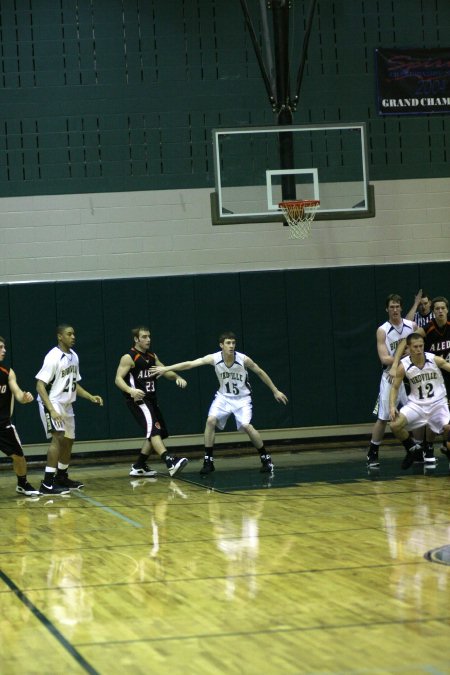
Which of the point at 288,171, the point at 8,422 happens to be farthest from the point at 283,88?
the point at 8,422

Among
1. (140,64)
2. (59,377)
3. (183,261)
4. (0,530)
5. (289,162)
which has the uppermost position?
(140,64)

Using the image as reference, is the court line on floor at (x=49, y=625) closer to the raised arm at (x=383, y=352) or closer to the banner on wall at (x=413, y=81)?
the raised arm at (x=383, y=352)

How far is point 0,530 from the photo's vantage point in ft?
32.2

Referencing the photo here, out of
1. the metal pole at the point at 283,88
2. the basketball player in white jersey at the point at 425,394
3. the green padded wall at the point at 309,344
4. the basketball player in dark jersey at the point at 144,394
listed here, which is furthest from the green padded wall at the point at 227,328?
the basketball player in white jersey at the point at 425,394

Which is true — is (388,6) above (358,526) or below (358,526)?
above

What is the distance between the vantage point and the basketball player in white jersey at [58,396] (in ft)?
40.3

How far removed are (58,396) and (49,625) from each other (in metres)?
6.62

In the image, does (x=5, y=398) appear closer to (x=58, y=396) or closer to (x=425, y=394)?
(x=58, y=396)

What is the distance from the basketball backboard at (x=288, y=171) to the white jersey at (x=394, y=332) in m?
1.98

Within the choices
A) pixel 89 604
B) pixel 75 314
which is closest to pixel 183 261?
pixel 75 314

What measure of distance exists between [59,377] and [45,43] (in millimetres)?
6110

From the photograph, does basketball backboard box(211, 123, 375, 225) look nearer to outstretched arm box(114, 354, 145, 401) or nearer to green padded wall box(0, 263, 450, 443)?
green padded wall box(0, 263, 450, 443)

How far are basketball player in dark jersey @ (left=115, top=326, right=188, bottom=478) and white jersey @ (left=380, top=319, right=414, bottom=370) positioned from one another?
9.00 feet

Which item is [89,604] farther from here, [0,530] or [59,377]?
[59,377]
